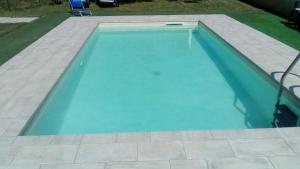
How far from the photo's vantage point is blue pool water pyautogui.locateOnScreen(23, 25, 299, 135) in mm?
5082

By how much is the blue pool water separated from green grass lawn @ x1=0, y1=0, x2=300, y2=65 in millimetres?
1723

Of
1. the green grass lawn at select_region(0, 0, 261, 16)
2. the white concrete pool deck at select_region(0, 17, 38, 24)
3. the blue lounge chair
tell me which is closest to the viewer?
the white concrete pool deck at select_region(0, 17, 38, 24)

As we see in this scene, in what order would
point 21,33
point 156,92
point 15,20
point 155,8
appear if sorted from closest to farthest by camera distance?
point 156,92
point 21,33
point 15,20
point 155,8

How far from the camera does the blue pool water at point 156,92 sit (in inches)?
200

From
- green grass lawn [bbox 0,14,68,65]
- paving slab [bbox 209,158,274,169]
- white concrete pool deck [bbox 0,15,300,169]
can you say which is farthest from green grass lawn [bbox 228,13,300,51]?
green grass lawn [bbox 0,14,68,65]

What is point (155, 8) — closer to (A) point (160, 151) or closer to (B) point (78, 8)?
(B) point (78, 8)

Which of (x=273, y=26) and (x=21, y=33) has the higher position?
(x=273, y=26)

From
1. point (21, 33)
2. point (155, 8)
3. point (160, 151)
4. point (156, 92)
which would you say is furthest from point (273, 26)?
point (160, 151)

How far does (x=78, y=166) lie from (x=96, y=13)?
32.7ft

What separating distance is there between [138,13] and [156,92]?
6.88m

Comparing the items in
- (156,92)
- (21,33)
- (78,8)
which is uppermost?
(78,8)

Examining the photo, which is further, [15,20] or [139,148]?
[15,20]

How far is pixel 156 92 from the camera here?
6.30m

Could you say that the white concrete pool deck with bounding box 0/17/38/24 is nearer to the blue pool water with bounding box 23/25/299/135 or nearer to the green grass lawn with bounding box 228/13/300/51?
the blue pool water with bounding box 23/25/299/135
